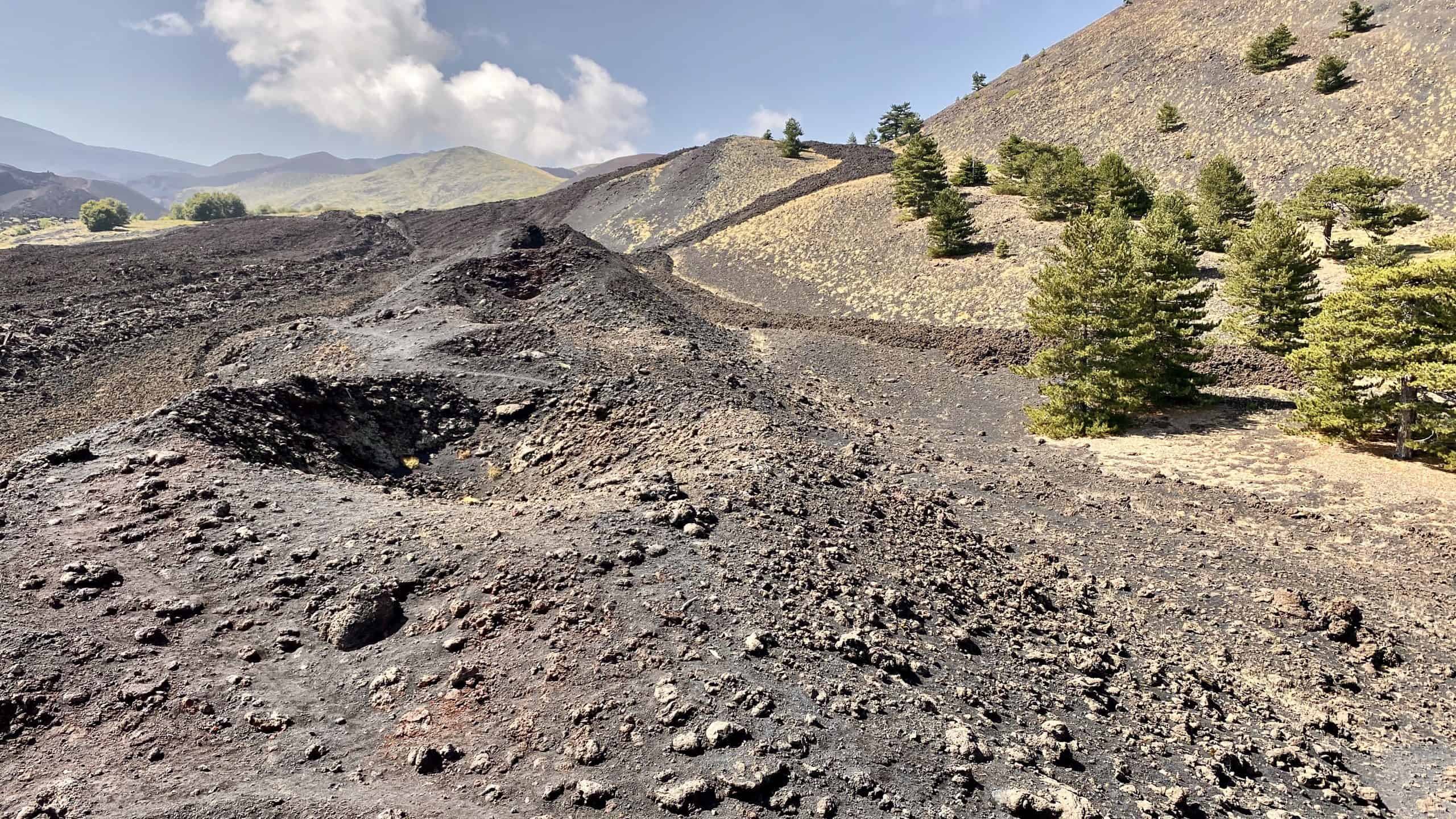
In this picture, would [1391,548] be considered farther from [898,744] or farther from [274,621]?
[274,621]

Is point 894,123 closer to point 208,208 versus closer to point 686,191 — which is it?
point 686,191

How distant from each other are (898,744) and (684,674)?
2.24 m

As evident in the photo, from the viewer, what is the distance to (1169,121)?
4453 centimetres

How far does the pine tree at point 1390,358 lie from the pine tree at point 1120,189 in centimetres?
1891

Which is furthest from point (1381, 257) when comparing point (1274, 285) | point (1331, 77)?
point (1331, 77)

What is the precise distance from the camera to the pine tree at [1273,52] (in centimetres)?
4425

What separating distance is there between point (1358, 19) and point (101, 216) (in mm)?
115236

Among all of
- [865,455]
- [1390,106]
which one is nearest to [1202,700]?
[865,455]

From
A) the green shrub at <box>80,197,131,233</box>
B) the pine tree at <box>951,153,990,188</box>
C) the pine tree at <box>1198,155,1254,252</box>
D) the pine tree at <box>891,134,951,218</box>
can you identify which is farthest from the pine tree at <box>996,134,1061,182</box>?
the green shrub at <box>80,197,131,233</box>

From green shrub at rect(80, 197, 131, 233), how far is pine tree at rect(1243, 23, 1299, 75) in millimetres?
108331

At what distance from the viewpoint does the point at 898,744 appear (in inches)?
237

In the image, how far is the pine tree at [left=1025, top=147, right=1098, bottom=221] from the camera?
3192 cm

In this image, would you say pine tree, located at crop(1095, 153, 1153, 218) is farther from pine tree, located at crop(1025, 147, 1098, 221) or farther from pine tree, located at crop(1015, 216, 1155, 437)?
pine tree, located at crop(1015, 216, 1155, 437)

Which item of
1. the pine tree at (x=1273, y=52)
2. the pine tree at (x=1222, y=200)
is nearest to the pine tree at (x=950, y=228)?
the pine tree at (x=1222, y=200)
